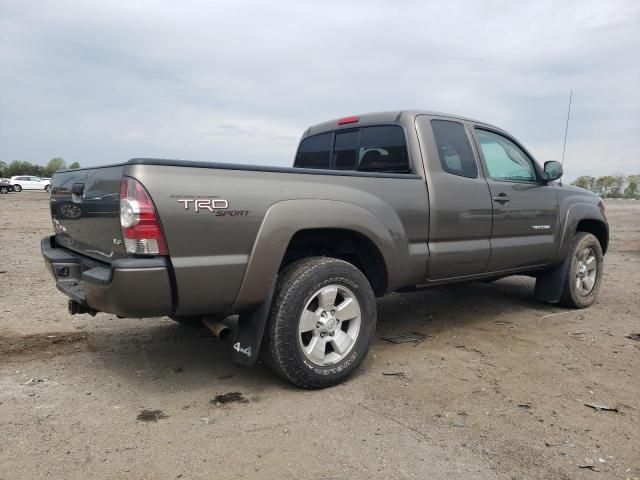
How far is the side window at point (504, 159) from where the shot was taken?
180 inches

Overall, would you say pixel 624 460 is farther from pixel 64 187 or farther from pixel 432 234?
pixel 64 187

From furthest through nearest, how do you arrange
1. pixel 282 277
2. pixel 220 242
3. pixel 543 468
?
pixel 282 277, pixel 220 242, pixel 543 468

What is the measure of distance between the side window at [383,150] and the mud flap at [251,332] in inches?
61.1

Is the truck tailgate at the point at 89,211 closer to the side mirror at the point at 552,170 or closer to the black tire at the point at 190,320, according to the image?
the black tire at the point at 190,320

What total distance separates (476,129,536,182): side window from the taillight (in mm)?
3022

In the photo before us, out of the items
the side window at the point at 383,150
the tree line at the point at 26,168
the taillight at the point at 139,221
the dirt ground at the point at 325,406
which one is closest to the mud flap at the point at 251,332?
the dirt ground at the point at 325,406

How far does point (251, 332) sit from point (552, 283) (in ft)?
12.3

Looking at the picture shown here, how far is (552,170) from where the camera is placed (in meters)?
4.96

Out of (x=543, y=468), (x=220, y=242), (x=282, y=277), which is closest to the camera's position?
(x=543, y=468)

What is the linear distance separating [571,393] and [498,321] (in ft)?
5.68

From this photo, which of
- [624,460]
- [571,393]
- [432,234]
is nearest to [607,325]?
[571,393]

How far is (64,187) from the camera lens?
136 inches

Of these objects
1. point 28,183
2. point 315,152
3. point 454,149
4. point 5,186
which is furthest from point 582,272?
point 28,183

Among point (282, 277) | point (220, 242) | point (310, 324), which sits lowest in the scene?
point (310, 324)
